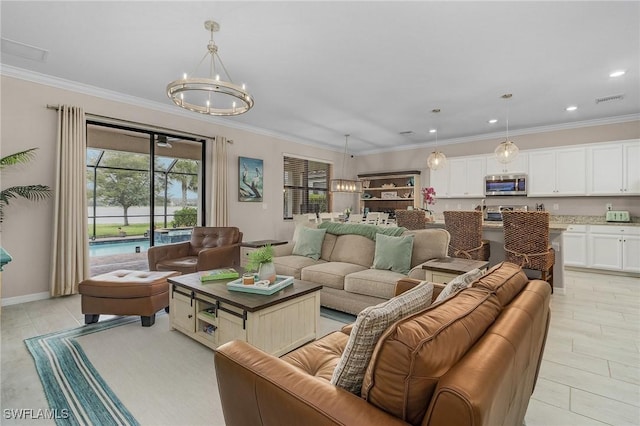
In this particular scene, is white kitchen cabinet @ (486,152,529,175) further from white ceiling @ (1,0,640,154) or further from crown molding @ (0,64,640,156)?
white ceiling @ (1,0,640,154)

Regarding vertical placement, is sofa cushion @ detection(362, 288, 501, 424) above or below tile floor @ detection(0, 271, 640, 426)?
above

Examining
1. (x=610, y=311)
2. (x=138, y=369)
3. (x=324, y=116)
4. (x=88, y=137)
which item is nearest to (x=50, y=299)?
(x=88, y=137)

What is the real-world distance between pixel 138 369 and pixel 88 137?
3.67 meters

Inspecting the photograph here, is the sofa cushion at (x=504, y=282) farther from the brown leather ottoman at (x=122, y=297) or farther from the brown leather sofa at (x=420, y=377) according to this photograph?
the brown leather ottoman at (x=122, y=297)

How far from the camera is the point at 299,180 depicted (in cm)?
751

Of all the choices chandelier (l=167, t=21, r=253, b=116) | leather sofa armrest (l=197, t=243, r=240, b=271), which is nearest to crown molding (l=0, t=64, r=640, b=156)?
chandelier (l=167, t=21, r=253, b=116)

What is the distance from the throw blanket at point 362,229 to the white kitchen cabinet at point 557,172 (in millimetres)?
3918

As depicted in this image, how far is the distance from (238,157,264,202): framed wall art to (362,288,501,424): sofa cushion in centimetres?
539

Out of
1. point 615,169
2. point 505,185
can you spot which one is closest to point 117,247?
point 505,185

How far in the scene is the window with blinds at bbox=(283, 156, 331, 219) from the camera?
7234 mm

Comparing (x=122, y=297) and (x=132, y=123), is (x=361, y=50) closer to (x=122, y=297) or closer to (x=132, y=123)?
(x=122, y=297)

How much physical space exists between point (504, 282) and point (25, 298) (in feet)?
16.4

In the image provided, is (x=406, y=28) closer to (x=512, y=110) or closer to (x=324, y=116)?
(x=324, y=116)

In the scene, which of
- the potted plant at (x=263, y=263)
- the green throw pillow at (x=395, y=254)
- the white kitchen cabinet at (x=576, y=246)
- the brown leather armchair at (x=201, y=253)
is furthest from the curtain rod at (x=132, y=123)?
the white kitchen cabinet at (x=576, y=246)
